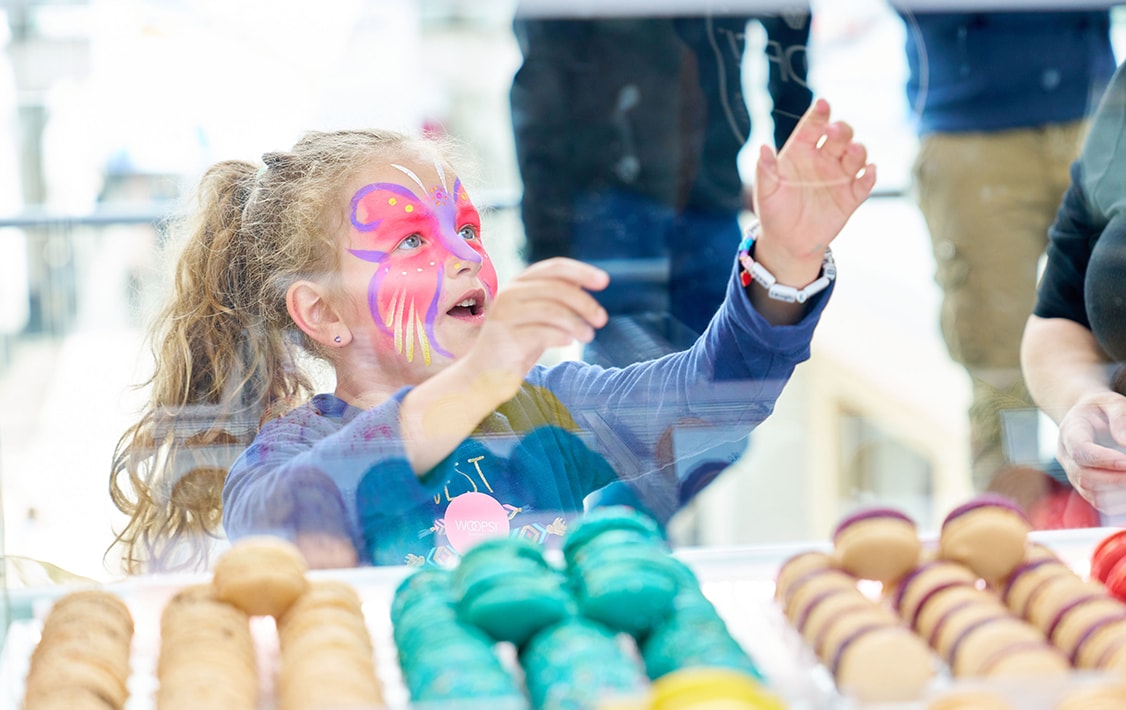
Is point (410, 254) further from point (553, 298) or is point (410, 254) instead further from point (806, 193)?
point (806, 193)

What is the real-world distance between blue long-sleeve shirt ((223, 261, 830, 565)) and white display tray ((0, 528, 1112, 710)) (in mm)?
79

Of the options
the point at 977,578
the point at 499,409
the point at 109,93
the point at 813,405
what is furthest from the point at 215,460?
the point at 813,405

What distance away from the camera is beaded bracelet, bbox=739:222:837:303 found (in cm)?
116

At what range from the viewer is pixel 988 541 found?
935mm

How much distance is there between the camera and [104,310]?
1.41 m

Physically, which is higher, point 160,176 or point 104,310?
point 160,176

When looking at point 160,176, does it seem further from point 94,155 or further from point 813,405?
point 813,405

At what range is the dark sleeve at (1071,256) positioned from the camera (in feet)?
4.75

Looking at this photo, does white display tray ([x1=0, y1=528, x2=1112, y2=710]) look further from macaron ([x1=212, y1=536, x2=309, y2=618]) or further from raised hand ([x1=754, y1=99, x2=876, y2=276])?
raised hand ([x1=754, y1=99, x2=876, y2=276])

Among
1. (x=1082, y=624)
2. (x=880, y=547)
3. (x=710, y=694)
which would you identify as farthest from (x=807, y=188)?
(x=710, y=694)

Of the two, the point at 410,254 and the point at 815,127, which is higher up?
the point at 815,127

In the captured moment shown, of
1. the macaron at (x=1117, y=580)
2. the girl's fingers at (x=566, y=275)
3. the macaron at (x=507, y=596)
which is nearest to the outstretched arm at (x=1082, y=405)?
the macaron at (x=1117, y=580)

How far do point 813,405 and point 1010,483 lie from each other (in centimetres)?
34

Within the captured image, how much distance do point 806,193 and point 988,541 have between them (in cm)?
40
